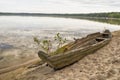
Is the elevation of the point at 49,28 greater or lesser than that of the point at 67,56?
lesser

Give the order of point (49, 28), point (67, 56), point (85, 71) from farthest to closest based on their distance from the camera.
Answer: point (49, 28) < point (67, 56) < point (85, 71)

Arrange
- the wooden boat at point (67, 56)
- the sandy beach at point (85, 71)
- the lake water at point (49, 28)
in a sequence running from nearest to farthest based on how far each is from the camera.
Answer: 1. the sandy beach at point (85, 71)
2. the wooden boat at point (67, 56)
3. the lake water at point (49, 28)

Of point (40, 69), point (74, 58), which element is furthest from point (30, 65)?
point (74, 58)

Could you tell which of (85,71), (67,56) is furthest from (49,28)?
(85,71)

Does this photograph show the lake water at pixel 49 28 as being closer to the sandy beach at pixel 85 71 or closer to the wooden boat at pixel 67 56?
the wooden boat at pixel 67 56

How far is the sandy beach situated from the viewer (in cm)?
1083

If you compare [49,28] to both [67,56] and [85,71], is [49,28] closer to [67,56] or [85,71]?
[67,56]

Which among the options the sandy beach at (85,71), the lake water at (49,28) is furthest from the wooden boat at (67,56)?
the lake water at (49,28)

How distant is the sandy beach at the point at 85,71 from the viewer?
35.5 ft

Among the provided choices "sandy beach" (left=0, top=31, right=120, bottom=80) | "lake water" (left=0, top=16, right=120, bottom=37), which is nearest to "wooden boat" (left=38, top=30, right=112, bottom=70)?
"sandy beach" (left=0, top=31, right=120, bottom=80)

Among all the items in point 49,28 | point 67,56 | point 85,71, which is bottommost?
point 49,28

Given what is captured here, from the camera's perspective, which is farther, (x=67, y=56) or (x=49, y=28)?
(x=49, y=28)

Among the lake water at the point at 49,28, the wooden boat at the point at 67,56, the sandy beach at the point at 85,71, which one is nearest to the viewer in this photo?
the sandy beach at the point at 85,71

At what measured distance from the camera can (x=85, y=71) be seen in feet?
38.5
